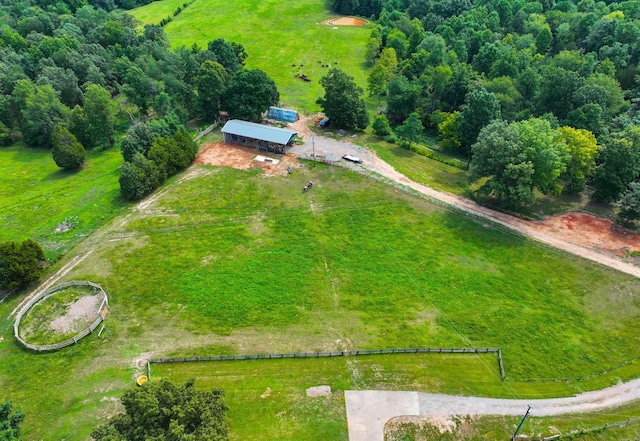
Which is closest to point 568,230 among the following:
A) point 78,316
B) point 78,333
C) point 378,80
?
point 378,80

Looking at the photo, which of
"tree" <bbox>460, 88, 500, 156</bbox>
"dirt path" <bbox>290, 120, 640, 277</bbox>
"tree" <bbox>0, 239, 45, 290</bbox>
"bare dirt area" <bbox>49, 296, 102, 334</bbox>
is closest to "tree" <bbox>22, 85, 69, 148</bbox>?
"tree" <bbox>0, 239, 45, 290</bbox>

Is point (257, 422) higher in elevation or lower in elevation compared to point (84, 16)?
lower

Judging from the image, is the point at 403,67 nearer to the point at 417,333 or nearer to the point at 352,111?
the point at 352,111

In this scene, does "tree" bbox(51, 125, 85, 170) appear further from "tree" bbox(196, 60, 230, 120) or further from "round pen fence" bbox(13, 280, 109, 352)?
"round pen fence" bbox(13, 280, 109, 352)

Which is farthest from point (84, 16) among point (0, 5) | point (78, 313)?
point (78, 313)

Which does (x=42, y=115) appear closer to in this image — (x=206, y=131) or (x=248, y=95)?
(x=206, y=131)
